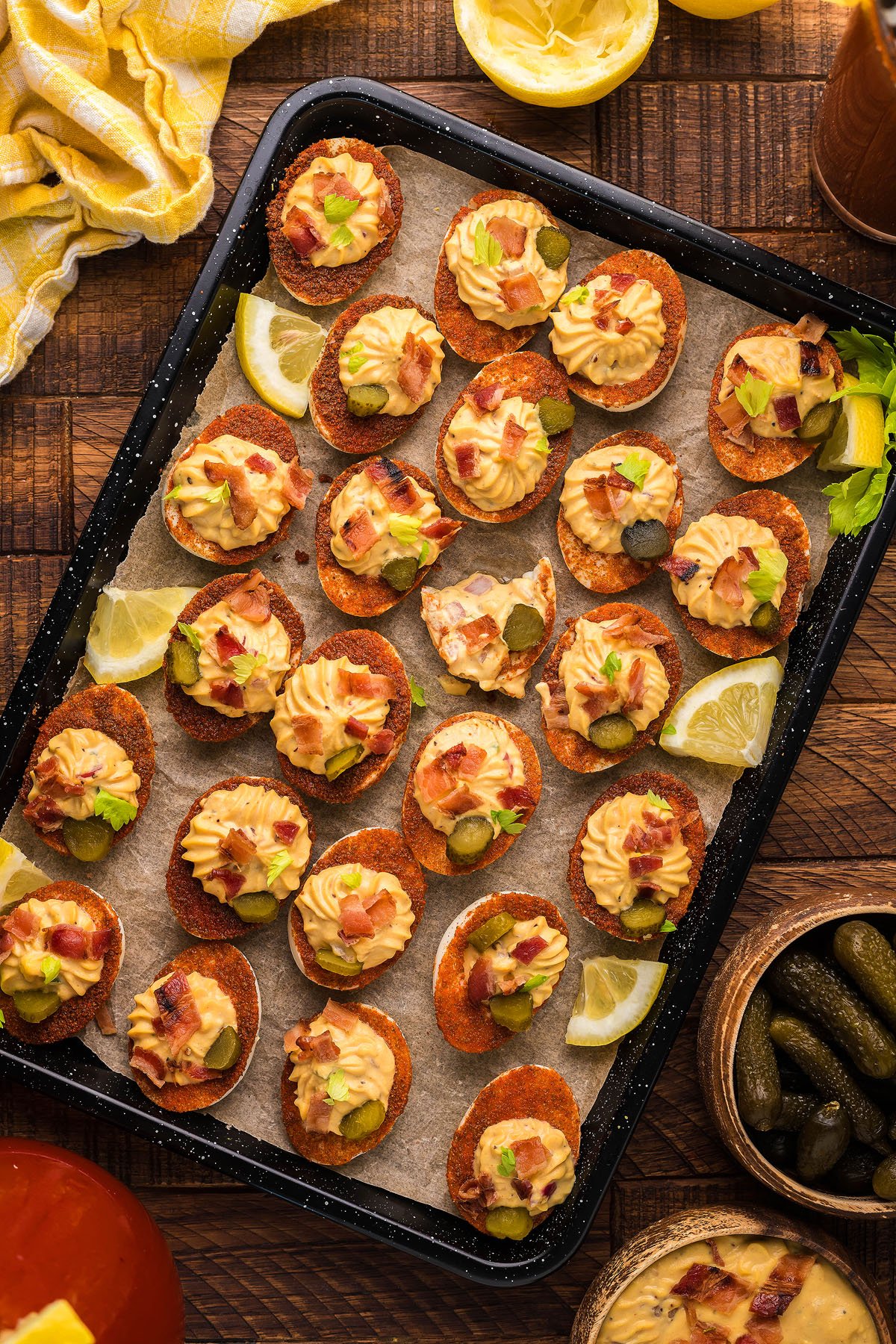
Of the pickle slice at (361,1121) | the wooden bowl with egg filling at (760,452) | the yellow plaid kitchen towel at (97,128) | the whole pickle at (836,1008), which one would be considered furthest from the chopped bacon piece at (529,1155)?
the yellow plaid kitchen towel at (97,128)

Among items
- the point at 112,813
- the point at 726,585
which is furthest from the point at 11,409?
the point at 726,585

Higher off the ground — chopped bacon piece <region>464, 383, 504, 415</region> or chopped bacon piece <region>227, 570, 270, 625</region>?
chopped bacon piece <region>464, 383, 504, 415</region>

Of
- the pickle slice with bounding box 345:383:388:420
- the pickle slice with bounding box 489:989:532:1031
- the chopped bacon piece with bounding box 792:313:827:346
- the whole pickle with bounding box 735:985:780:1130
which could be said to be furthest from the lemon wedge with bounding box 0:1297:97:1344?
the chopped bacon piece with bounding box 792:313:827:346

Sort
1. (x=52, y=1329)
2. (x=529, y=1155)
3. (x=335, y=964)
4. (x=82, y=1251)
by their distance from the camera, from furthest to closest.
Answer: (x=335, y=964)
(x=529, y=1155)
(x=82, y=1251)
(x=52, y=1329)

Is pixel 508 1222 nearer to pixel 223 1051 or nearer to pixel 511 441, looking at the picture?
pixel 223 1051

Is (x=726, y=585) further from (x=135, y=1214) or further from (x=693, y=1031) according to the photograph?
(x=135, y=1214)

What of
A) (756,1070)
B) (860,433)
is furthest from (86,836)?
(860,433)

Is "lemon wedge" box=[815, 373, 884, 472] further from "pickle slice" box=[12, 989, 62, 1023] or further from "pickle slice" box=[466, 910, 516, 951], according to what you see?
"pickle slice" box=[12, 989, 62, 1023]
